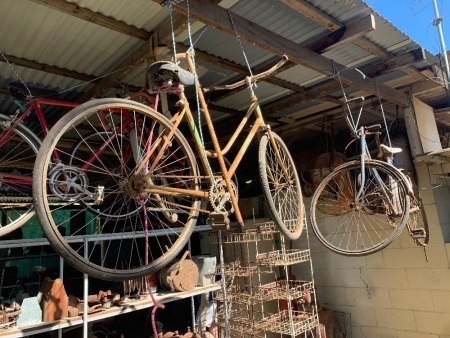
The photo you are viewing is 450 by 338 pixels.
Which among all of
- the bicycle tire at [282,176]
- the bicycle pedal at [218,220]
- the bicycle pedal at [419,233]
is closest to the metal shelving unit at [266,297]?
the bicycle tire at [282,176]

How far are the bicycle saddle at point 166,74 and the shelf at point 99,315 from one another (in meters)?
2.07

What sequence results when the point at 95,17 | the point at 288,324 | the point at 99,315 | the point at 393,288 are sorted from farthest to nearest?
1. the point at 393,288
2. the point at 288,324
3. the point at 99,315
4. the point at 95,17

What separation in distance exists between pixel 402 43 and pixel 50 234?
335 cm

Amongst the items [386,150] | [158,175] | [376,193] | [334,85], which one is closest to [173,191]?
[158,175]

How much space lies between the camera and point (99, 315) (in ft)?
9.20

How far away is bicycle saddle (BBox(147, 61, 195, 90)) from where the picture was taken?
1832mm

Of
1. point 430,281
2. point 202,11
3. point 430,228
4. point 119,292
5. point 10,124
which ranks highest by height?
point 202,11

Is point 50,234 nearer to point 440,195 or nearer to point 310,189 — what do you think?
point 310,189

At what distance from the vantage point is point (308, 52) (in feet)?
9.43

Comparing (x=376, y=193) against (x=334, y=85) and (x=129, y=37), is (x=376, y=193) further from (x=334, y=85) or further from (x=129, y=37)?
(x=129, y=37)

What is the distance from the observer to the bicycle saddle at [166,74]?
6.01 feet

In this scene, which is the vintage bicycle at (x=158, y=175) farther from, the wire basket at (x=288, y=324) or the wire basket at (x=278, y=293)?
the wire basket at (x=288, y=324)

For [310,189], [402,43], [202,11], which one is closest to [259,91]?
[402,43]

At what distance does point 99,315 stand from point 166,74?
84.8 inches
